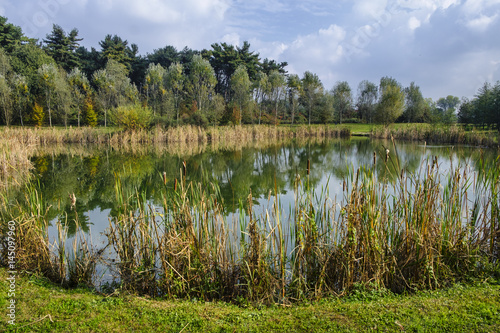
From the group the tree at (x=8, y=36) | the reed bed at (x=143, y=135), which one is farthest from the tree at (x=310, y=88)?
the tree at (x=8, y=36)

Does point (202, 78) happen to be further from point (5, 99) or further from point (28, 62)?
point (5, 99)

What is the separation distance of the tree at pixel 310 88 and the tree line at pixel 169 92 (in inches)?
6.7

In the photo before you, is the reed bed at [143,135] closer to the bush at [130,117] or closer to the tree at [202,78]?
the bush at [130,117]

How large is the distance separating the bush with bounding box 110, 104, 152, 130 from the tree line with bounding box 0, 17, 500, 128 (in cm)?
9

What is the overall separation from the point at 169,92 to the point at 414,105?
114 ft

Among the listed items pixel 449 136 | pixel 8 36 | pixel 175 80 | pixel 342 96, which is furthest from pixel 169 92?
pixel 449 136

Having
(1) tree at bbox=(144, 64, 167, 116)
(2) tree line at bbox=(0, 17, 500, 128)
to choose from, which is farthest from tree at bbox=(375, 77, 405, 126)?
(1) tree at bbox=(144, 64, 167, 116)

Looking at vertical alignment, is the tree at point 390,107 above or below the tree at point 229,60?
below

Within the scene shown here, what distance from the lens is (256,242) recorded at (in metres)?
3.20

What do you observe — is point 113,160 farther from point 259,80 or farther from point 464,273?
point 259,80

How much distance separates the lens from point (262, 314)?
286 centimetres

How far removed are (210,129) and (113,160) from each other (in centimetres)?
1588

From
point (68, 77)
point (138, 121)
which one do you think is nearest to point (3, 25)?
point (68, 77)

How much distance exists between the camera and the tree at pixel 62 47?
45.7 m
